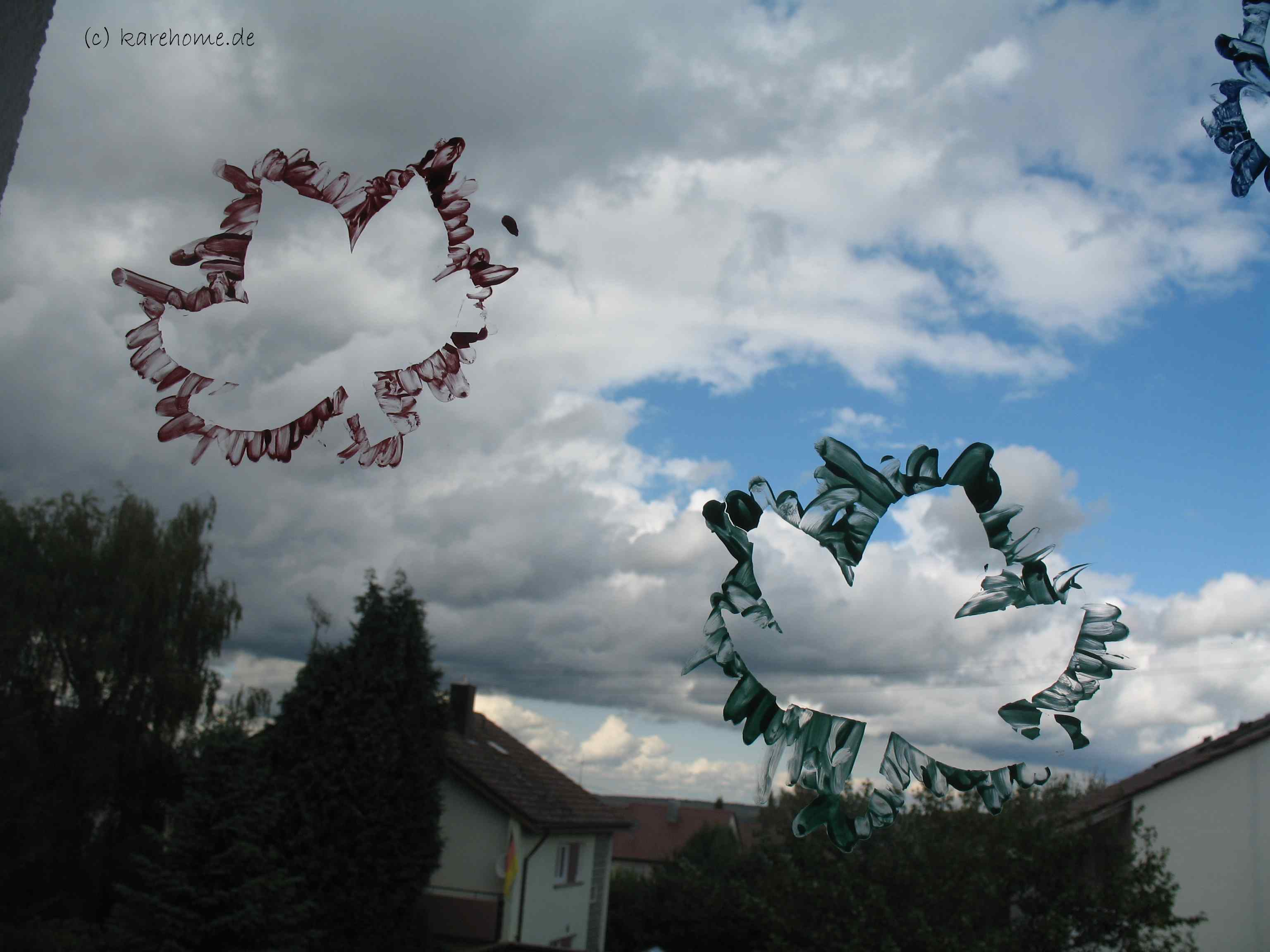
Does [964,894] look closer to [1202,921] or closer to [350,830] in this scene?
[1202,921]

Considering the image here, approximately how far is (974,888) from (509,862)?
34.5 ft

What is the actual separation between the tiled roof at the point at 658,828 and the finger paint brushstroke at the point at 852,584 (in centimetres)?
4075

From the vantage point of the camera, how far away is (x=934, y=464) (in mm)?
1322

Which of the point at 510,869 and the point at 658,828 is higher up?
the point at 658,828

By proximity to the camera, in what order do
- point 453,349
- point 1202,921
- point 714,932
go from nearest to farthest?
point 453,349, point 1202,921, point 714,932

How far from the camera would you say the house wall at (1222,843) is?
38.6 ft

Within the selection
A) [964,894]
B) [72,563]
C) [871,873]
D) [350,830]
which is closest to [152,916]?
[350,830]

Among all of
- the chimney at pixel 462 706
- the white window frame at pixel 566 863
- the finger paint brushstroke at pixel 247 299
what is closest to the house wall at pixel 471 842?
the white window frame at pixel 566 863

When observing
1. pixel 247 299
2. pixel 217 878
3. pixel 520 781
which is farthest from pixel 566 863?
pixel 247 299

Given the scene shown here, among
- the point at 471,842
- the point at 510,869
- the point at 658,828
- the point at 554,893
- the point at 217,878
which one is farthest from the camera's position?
the point at 658,828

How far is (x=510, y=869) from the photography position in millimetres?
19562

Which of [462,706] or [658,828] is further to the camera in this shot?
[658,828]

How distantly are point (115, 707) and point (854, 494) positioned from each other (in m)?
23.2

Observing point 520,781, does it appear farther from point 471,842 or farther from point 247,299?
point 247,299
